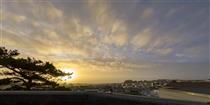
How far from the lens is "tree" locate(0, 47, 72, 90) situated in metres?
22.2

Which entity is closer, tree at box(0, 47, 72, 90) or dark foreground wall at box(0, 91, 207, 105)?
dark foreground wall at box(0, 91, 207, 105)

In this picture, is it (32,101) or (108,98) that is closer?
(108,98)

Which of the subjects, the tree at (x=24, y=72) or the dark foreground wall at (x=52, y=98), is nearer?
the dark foreground wall at (x=52, y=98)

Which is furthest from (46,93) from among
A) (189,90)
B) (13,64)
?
(13,64)

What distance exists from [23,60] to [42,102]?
17055 millimetres

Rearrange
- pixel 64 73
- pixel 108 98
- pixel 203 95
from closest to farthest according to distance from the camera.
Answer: pixel 108 98 < pixel 203 95 < pixel 64 73

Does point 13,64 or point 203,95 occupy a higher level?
point 13,64

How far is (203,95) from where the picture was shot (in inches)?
474

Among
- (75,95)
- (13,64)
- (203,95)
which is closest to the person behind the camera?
(75,95)

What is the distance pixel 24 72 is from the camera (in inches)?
892

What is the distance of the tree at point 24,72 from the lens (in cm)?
2219

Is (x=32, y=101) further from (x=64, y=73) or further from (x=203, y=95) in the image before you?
(x=64, y=73)

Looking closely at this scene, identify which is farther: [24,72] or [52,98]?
[24,72]

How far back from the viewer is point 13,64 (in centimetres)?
2230
